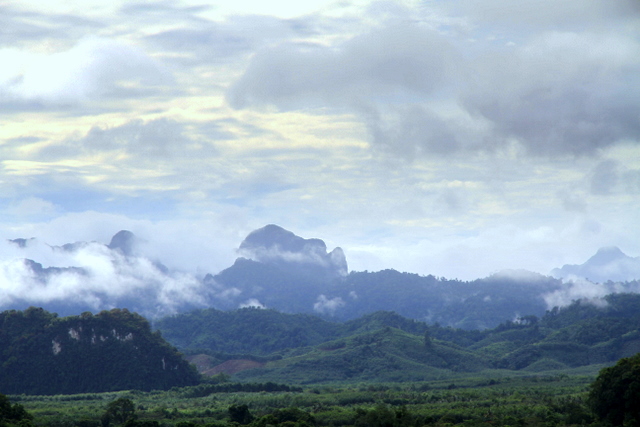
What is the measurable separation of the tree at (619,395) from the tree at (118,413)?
53644 millimetres

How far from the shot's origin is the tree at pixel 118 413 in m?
91.4

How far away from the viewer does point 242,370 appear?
19388cm

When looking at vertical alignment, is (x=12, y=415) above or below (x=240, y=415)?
above

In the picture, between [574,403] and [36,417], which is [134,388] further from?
[574,403]

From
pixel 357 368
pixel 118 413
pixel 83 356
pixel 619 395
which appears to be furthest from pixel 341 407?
pixel 357 368

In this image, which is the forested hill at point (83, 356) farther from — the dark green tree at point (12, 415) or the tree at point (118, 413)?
the dark green tree at point (12, 415)

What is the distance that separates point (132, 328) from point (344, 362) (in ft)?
197

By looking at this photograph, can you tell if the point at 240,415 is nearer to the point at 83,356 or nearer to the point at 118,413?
the point at 118,413

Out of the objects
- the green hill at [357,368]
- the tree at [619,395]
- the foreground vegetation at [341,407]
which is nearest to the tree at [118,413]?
the foreground vegetation at [341,407]

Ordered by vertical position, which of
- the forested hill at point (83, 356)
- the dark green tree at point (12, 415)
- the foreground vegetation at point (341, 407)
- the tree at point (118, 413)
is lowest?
the foreground vegetation at point (341, 407)

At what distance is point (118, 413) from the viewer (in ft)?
306

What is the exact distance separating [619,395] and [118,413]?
59031mm

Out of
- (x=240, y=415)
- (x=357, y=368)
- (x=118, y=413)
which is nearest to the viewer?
(x=240, y=415)

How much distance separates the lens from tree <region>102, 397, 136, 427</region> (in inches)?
3597
